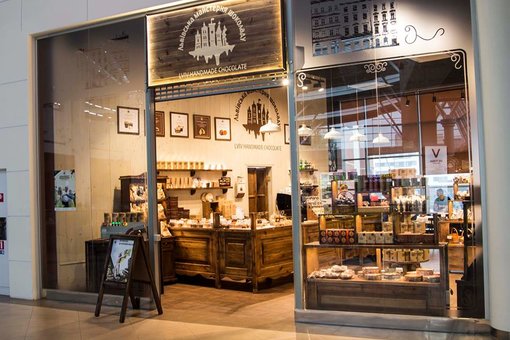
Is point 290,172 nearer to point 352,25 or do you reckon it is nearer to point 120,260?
point 352,25

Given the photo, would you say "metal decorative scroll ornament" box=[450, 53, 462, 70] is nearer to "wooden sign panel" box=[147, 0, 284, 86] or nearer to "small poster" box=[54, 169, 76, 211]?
"wooden sign panel" box=[147, 0, 284, 86]

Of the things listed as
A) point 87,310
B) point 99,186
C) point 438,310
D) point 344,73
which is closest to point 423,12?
point 344,73

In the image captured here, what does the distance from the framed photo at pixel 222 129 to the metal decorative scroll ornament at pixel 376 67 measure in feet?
19.6

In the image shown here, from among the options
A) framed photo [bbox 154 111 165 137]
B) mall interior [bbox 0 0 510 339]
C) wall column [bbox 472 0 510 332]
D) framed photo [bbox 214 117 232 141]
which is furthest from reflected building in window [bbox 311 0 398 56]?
framed photo [bbox 214 117 232 141]

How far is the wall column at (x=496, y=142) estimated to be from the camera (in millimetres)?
5168

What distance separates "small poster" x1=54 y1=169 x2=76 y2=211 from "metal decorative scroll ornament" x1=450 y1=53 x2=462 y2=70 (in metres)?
5.12

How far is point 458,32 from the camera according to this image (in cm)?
564

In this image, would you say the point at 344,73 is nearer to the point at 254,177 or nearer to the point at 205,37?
the point at 205,37

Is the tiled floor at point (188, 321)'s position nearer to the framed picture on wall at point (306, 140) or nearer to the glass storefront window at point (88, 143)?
the glass storefront window at point (88, 143)

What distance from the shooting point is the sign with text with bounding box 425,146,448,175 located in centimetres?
569

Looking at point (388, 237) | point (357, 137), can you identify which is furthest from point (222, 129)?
point (388, 237)

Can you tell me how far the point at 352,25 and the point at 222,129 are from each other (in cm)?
609

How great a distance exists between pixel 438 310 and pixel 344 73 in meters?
2.62

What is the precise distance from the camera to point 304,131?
630 centimetres
